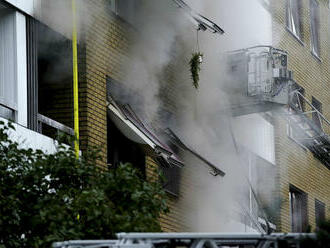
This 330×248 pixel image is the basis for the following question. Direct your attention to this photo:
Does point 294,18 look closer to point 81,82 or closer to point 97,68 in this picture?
point 97,68

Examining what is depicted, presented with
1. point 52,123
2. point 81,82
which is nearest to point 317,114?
point 81,82

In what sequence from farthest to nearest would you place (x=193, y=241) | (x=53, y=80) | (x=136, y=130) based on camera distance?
(x=136, y=130) < (x=53, y=80) < (x=193, y=241)

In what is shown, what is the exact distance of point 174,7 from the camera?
53.0ft

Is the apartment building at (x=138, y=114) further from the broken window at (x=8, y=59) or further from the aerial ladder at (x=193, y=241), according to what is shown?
the aerial ladder at (x=193, y=241)

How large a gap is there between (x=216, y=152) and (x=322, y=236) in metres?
11.4

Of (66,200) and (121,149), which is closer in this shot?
(66,200)

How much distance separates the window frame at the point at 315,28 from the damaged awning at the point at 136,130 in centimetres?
1115

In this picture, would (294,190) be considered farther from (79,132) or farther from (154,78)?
(79,132)

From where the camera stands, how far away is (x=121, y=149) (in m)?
16.2

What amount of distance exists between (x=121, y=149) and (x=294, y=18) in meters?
9.34

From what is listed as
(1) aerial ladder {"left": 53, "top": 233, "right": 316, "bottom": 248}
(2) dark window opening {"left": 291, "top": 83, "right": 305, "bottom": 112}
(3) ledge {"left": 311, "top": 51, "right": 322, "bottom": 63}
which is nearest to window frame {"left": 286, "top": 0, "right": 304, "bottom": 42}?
(3) ledge {"left": 311, "top": 51, "right": 322, "bottom": 63}

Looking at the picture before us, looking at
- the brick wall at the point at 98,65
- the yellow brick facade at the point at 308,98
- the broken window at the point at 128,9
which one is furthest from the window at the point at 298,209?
the brick wall at the point at 98,65

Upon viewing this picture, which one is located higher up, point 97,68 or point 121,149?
point 97,68

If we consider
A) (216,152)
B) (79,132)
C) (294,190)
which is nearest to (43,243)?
(79,132)
